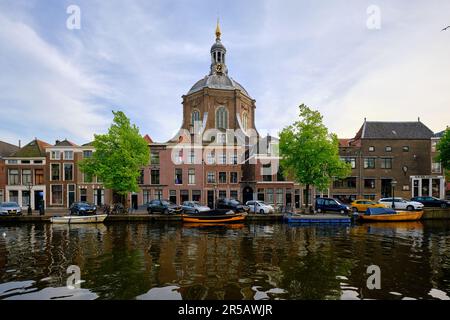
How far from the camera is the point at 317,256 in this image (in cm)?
1425

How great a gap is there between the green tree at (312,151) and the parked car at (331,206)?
1856mm

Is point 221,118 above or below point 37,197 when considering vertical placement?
above

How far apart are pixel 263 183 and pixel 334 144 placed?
13212 mm

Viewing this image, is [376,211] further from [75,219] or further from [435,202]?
[75,219]

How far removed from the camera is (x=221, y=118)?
52.0 metres

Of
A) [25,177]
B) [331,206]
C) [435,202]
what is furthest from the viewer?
[25,177]

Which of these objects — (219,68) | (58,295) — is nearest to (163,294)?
(58,295)

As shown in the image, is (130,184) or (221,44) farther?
(221,44)

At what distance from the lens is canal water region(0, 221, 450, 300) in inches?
372

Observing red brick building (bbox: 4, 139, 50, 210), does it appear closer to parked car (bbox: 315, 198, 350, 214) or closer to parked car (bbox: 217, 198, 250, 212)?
parked car (bbox: 217, 198, 250, 212)

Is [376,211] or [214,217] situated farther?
[376,211]

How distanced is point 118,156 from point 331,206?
2690 cm
